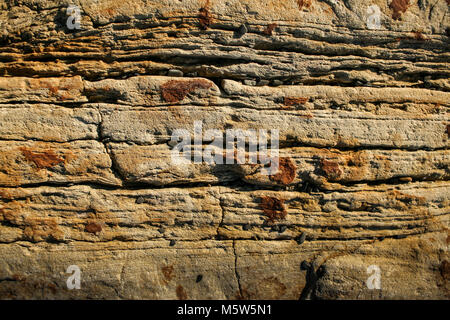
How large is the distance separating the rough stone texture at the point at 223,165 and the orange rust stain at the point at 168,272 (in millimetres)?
14

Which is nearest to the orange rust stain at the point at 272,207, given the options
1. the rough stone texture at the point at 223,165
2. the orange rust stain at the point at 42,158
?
the rough stone texture at the point at 223,165

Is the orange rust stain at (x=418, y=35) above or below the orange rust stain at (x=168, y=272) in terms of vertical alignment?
above

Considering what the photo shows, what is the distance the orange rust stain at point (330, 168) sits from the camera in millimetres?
3021

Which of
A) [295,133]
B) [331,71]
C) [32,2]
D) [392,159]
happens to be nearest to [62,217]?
[32,2]

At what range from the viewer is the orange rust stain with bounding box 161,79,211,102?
2.94 meters

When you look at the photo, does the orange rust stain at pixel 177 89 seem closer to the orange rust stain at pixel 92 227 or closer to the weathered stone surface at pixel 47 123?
the weathered stone surface at pixel 47 123

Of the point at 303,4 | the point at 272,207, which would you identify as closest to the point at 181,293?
the point at 272,207

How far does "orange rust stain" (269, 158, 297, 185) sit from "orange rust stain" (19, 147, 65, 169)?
2.04 meters

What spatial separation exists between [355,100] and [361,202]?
3.34 feet

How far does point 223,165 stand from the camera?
2.99m

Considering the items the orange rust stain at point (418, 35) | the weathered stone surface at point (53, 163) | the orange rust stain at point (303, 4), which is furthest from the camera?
the orange rust stain at point (418, 35)

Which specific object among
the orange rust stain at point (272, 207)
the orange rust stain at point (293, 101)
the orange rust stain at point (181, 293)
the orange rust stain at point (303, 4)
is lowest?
the orange rust stain at point (181, 293)
